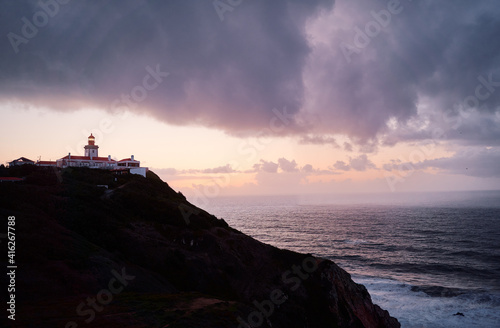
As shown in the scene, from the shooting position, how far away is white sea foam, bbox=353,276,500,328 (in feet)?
109

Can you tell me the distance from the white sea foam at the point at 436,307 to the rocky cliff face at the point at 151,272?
21.1ft

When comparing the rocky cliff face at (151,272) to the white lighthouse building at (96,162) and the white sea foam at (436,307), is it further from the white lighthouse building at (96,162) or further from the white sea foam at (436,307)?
the white lighthouse building at (96,162)

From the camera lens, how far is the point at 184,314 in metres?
17.1

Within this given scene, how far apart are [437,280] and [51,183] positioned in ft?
205

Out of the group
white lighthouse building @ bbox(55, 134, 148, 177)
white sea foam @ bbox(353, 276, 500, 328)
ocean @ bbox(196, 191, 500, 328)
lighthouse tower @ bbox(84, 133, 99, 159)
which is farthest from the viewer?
lighthouse tower @ bbox(84, 133, 99, 159)

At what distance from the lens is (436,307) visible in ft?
122

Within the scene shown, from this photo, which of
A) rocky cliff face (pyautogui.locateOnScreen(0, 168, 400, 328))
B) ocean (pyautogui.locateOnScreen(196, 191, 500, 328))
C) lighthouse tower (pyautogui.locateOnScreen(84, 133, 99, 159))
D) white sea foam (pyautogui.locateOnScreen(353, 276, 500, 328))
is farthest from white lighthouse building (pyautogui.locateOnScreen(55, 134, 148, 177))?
white sea foam (pyautogui.locateOnScreen(353, 276, 500, 328))

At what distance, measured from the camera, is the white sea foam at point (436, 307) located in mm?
33125

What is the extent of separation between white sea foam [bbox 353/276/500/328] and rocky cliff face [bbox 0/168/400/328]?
644 centimetres

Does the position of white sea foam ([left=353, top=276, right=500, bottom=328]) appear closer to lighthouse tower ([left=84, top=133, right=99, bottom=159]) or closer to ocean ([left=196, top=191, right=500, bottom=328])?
ocean ([left=196, top=191, right=500, bottom=328])

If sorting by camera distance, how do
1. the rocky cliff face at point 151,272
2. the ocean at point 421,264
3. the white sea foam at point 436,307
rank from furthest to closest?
1. the ocean at point 421,264
2. the white sea foam at point 436,307
3. the rocky cliff face at point 151,272

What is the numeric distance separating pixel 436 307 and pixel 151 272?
3667 cm

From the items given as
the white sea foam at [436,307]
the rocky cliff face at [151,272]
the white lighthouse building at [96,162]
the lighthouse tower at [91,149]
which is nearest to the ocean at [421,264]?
the white sea foam at [436,307]

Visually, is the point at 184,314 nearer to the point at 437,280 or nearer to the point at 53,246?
the point at 53,246
